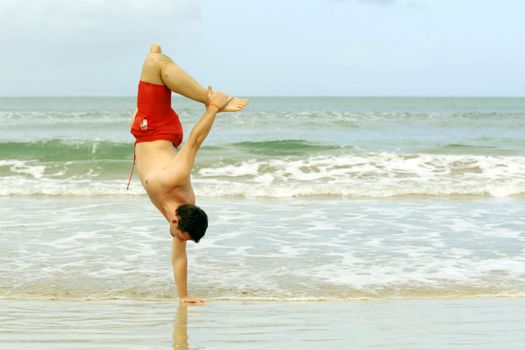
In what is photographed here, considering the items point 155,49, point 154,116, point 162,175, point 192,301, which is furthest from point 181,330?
point 155,49

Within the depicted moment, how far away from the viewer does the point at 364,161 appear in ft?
61.3

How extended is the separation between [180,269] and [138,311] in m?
0.55

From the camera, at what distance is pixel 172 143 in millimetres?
6211

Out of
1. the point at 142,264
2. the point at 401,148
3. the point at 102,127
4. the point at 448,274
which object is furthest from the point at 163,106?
the point at 102,127

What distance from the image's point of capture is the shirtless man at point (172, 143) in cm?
579

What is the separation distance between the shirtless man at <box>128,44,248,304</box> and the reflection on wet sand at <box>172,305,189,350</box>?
1.07ft

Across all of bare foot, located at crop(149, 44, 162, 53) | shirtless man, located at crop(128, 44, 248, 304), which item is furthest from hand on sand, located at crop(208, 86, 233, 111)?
bare foot, located at crop(149, 44, 162, 53)

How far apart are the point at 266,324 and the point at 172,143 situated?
5.59ft

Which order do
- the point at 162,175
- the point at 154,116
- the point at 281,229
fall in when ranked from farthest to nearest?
1. the point at 281,229
2. the point at 154,116
3. the point at 162,175

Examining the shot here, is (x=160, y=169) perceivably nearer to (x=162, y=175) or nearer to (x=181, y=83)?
(x=162, y=175)

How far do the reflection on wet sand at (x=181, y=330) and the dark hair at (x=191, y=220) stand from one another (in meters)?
0.59

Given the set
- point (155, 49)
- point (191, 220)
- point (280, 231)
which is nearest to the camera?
point (191, 220)

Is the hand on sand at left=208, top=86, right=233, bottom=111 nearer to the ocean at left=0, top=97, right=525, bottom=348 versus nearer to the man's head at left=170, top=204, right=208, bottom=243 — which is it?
the man's head at left=170, top=204, right=208, bottom=243

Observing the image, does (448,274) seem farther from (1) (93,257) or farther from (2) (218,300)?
A: (1) (93,257)
